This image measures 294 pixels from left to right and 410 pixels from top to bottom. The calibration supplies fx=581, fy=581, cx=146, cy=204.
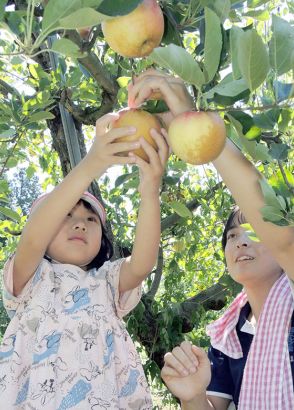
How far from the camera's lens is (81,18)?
1.94ft

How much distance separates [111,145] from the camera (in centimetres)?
94

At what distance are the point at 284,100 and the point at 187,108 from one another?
6.0 inches

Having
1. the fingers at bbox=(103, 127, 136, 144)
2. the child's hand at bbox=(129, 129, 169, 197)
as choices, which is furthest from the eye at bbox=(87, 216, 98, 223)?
the fingers at bbox=(103, 127, 136, 144)

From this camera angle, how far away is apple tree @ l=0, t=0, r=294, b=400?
0.61 m

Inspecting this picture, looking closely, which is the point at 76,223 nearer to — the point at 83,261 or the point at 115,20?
the point at 83,261

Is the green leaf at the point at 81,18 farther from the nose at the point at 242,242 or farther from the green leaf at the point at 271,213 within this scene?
the nose at the point at 242,242

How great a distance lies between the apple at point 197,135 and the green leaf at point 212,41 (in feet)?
0.23

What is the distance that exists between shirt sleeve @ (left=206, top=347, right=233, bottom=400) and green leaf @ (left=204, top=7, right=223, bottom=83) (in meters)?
0.98

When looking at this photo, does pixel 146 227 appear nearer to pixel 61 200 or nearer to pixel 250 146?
pixel 61 200

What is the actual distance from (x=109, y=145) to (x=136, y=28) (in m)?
0.27

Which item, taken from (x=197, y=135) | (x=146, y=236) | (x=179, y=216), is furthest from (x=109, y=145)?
(x=179, y=216)

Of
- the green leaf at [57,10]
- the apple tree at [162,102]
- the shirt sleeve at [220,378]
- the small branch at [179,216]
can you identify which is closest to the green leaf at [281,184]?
the apple tree at [162,102]

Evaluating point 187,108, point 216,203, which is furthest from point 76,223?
point 216,203

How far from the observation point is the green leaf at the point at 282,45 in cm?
61
